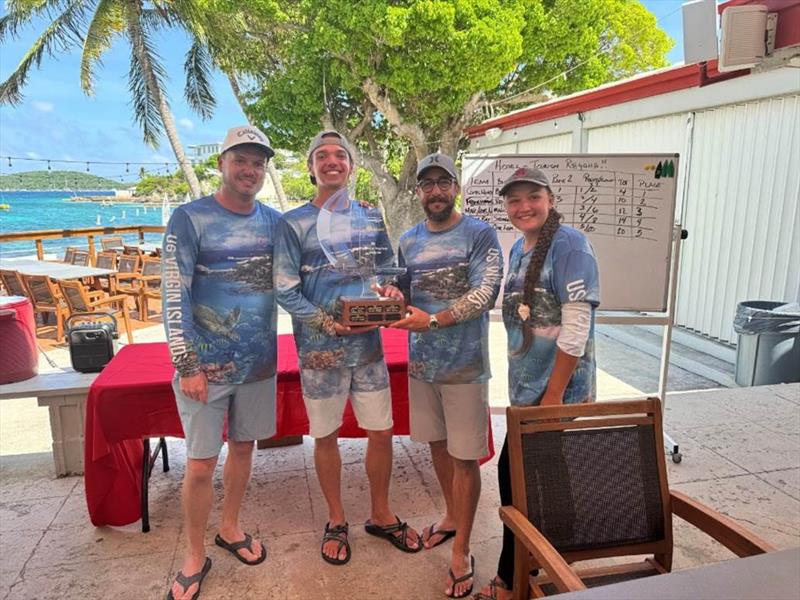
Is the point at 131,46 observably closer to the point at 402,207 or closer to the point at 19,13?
A: the point at 19,13

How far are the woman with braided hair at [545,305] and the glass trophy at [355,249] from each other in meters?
0.43

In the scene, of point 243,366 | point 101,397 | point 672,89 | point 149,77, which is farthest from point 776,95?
point 149,77

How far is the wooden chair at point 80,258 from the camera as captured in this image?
9.10 meters

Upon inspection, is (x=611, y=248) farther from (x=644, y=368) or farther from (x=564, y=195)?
(x=644, y=368)

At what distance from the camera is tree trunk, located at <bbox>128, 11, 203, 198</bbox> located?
12.1 m

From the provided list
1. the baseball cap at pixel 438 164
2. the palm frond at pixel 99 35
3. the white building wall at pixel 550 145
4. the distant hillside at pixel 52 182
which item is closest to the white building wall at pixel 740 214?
the white building wall at pixel 550 145

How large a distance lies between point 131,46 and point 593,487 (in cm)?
1425

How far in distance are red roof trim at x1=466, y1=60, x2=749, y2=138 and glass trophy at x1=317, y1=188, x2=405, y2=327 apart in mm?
3197

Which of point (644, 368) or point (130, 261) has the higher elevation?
point (130, 261)

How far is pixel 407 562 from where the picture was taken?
2.21 meters

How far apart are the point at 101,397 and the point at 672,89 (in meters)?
6.14

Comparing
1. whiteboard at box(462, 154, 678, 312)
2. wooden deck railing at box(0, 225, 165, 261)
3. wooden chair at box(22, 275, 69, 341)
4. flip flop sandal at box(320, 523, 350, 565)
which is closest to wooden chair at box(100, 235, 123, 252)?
wooden deck railing at box(0, 225, 165, 261)

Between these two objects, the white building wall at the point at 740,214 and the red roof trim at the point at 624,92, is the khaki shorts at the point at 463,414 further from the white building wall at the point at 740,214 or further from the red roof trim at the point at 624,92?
the white building wall at the point at 740,214

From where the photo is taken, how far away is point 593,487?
147 cm
